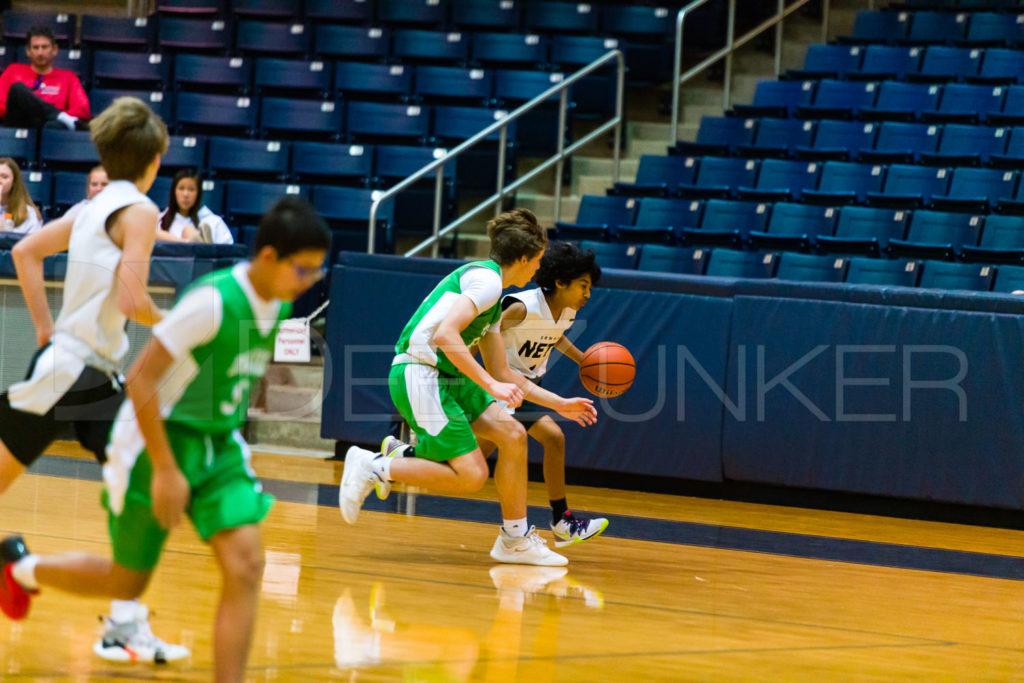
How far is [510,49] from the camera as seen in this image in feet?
42.3

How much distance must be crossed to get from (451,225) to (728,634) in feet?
20.2

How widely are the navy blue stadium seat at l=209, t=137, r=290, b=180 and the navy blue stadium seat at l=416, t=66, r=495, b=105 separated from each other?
5.54 feet

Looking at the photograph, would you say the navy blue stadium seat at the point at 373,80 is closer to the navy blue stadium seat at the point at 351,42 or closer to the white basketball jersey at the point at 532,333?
the navy blue stadium seat at the point at 351,42

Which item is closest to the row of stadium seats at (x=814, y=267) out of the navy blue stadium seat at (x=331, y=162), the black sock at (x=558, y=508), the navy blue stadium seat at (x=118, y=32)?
the navy blue stadium seat at (x=331, y=162)

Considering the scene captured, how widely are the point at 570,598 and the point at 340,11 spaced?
398 inches

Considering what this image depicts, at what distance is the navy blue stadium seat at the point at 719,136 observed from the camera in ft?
38.2

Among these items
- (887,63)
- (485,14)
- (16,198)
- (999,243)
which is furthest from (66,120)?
(999,243)

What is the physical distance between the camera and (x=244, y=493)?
11.1ft

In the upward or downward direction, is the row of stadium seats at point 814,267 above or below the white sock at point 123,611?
above

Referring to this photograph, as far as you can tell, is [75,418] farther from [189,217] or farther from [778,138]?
[778,138]

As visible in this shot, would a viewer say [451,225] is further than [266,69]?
No

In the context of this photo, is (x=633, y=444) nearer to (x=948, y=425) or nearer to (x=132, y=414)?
(x=948, y=425)

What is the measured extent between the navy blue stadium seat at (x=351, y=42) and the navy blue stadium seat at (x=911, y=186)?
549 cm

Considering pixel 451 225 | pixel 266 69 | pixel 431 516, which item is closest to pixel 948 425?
pixel 431 516
